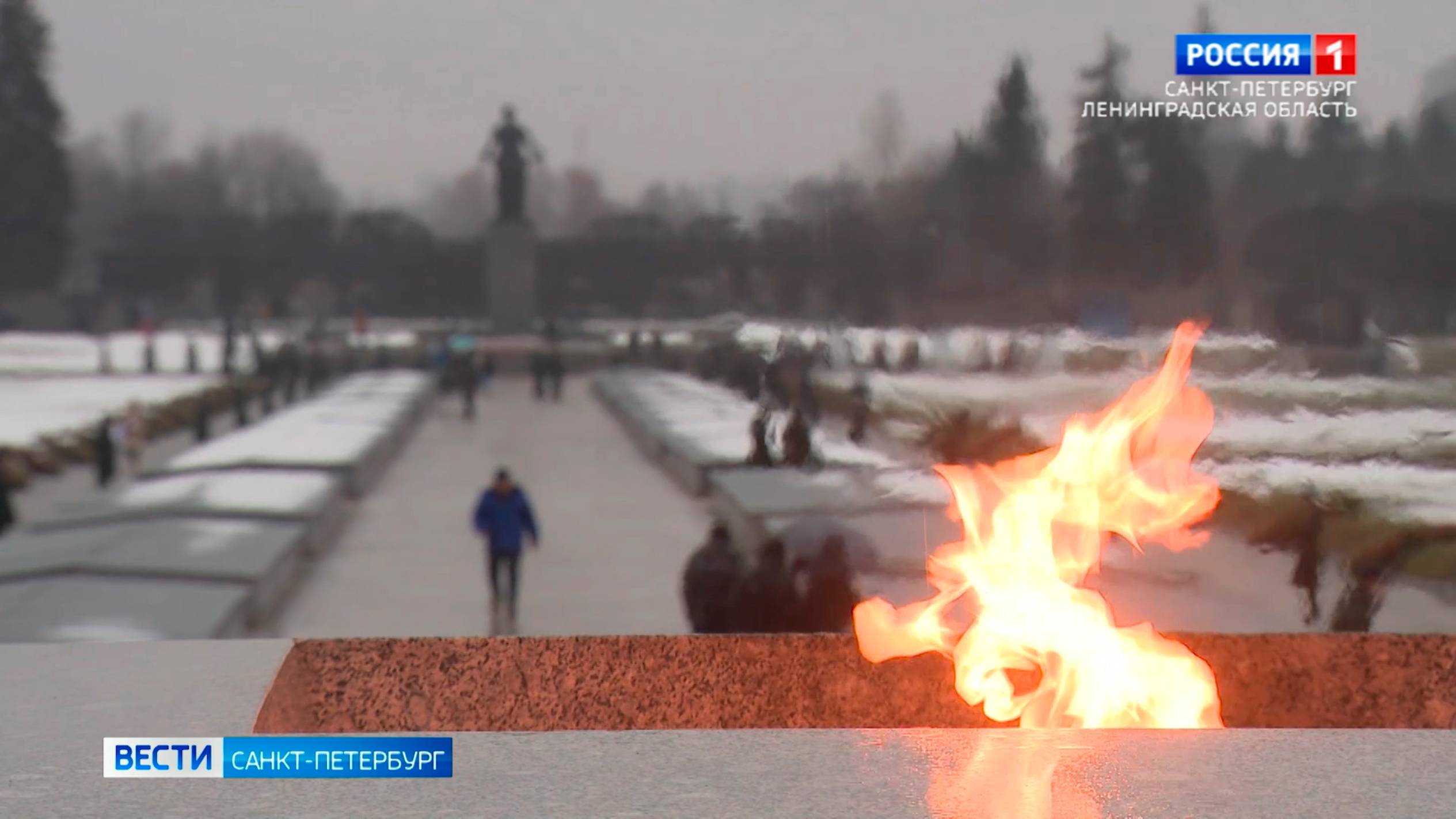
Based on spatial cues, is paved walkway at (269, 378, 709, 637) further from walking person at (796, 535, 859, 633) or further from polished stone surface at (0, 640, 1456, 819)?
polished stone surface at (0, 640, 1456, 819)

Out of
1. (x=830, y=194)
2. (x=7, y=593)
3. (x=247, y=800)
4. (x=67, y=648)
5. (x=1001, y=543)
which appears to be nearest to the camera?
(x=247, y=800)

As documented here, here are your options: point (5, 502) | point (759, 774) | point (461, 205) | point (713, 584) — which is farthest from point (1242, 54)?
point (5, 502)

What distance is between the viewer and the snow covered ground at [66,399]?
25.1ft

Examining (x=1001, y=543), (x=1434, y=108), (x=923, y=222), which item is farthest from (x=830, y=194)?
(x=1434, y=108)

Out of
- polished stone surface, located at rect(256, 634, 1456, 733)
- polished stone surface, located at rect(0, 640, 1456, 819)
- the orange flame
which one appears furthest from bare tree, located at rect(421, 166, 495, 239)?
A: polished stone surface, located at rect(0, 640, 1456, 819)

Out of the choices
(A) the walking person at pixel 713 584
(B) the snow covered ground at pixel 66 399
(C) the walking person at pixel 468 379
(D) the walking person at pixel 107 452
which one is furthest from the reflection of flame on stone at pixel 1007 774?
(D) the walking person at pixel 107 452

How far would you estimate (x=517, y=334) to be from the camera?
8016 mm

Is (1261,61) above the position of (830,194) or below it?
above

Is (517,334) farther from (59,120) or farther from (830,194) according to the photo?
(59,120)

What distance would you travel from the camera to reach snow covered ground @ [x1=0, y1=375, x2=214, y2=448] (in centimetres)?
766

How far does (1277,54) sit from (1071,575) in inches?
102

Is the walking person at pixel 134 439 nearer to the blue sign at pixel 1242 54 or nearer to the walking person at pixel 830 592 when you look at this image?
the walking person at pixel 830 592

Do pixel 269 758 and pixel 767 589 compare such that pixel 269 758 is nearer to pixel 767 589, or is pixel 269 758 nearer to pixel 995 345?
pixel 767 589

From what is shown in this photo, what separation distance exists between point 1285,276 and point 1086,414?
129cm
